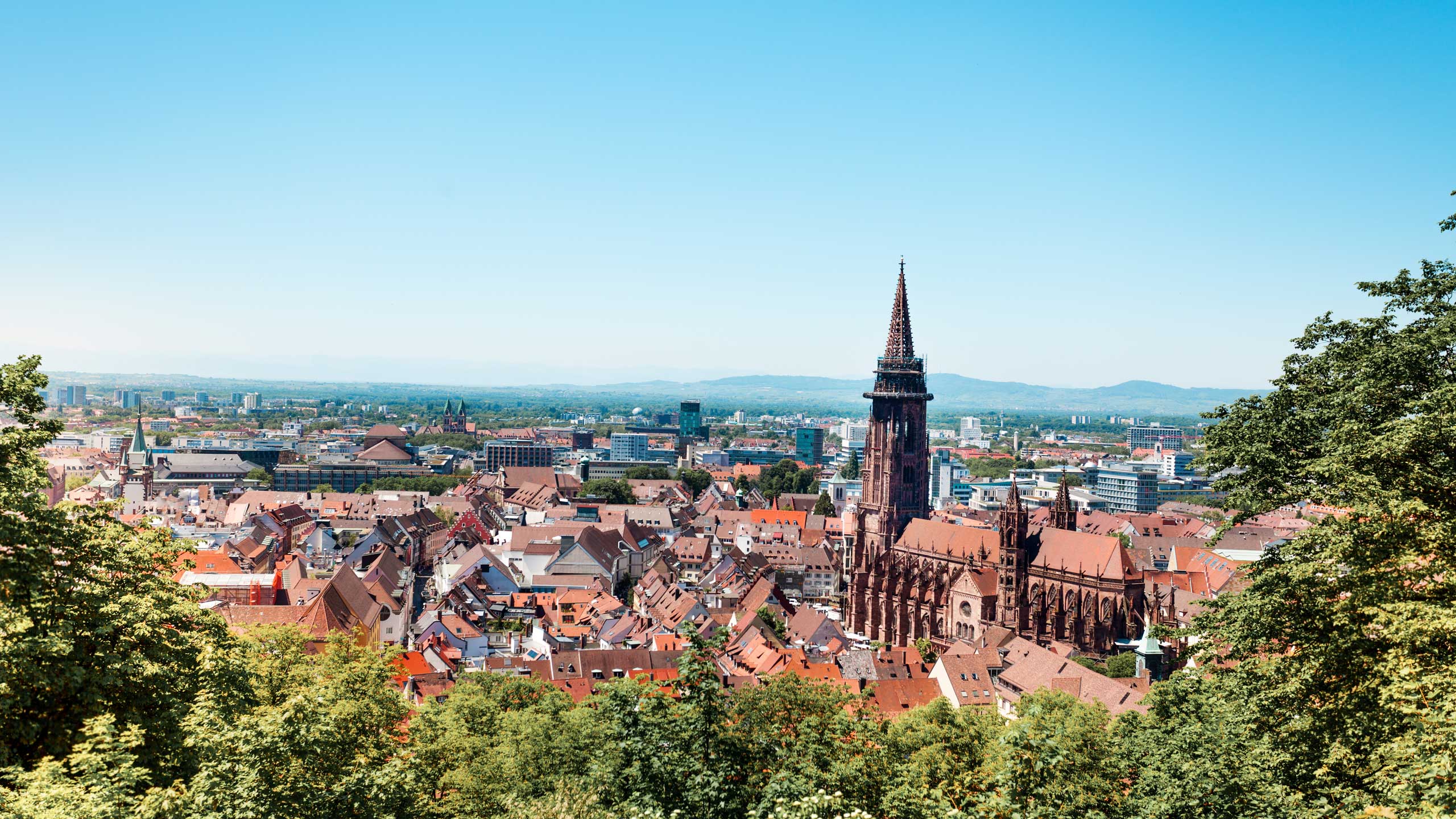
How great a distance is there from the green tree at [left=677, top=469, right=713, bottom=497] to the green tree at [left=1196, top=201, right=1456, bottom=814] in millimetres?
154937

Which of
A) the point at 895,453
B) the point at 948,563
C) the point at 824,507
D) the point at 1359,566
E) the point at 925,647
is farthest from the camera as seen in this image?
the point at 824,507

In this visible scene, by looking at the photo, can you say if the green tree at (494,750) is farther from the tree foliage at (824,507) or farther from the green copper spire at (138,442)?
the green copper spire at (138,442)

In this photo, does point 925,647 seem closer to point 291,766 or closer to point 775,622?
point 775,622

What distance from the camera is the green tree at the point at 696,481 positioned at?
181m

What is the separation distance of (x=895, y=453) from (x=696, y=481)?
9327cm

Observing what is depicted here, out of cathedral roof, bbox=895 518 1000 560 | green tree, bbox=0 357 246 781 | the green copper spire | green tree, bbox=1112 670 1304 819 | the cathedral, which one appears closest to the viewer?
green tree, bbox=0 357 246 781

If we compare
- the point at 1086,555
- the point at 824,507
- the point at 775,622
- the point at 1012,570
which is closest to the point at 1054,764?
the point at 775,622

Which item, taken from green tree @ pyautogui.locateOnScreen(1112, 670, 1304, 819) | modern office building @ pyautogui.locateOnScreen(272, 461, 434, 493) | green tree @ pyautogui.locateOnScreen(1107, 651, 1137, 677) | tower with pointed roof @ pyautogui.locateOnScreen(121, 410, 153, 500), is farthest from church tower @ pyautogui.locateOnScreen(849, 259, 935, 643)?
modern office building @ pyautogui.locateOnScreen(272, 461, 434, 493)

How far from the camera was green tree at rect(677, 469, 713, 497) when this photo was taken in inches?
7126

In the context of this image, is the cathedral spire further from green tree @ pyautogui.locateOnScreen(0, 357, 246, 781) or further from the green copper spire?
the green copper spire

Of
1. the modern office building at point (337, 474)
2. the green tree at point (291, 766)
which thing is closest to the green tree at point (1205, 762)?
the green tree at point (291, 766)

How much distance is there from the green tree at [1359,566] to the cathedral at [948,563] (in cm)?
4944

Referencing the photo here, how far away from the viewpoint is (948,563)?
3243 inches

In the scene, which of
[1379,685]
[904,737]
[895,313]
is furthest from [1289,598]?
[895,313]
